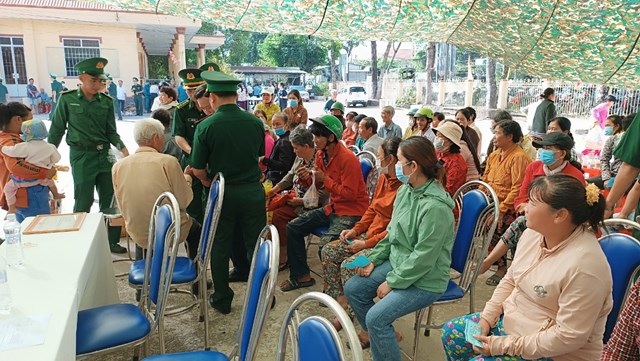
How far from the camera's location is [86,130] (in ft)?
12.1

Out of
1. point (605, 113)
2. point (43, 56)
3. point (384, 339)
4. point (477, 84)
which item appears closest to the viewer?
point (384, 339)

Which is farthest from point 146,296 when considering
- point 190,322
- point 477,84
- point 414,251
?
point 477,84

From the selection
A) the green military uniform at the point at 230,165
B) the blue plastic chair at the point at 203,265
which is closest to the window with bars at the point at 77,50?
the green military uniform at the point at 230,165

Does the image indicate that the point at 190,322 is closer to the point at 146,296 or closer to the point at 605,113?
the point at 146,296

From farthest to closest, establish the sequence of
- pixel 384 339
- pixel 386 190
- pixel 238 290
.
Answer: pixel 238 290
pixel 386 190
pixel 384 339

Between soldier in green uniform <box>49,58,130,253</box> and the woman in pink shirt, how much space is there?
312 cm

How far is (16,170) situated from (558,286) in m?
3.57

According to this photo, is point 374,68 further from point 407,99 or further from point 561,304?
point 561,304

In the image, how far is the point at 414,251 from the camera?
2061 mm

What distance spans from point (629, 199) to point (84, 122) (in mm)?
3770

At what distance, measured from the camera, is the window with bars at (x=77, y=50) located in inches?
604

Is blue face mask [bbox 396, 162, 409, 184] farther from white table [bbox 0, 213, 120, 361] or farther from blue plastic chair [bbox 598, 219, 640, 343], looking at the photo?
white table [bbox 0, 213, 120, 361]

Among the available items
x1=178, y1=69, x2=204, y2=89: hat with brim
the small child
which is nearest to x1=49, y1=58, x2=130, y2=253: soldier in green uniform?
the small child

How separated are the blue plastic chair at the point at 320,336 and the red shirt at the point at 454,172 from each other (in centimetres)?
253
